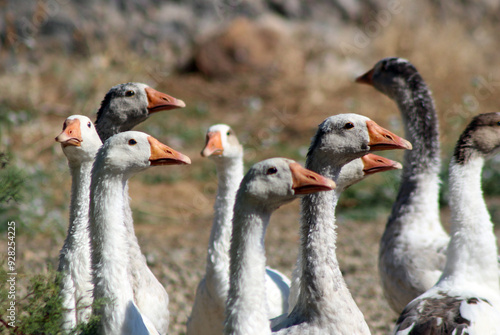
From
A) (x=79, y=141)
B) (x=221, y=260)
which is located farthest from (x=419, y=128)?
(x=79, y=141)

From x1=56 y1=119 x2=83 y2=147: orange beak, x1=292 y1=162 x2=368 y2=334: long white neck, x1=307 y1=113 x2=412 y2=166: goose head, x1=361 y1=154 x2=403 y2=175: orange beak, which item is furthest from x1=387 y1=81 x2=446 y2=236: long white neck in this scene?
x1=56 y1=119 x2=83 y2=147: orange beak

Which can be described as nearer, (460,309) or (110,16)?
(460,309)

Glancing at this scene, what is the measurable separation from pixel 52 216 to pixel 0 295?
5.55 m

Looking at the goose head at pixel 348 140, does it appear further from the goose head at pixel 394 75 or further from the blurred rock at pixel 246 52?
the blurred rock at pixel 246 52

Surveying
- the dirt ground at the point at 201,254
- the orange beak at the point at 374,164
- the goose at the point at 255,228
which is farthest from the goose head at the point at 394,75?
the goose at the point at 255,228

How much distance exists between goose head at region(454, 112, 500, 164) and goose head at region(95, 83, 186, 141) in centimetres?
210

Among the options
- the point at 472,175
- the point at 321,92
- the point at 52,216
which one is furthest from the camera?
the point at 321,92

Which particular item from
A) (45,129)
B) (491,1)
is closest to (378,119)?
(45,129)

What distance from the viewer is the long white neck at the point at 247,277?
3.22 meters

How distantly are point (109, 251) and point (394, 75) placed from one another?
3285 mm

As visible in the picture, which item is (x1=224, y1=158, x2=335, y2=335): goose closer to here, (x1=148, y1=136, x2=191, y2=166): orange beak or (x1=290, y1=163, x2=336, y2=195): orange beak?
(x1=290, y1=163, x2=336, y2=195): orange beak

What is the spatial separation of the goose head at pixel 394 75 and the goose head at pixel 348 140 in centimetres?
205

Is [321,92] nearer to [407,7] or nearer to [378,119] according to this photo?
[378,119]

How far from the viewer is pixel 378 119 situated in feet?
43.4
